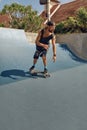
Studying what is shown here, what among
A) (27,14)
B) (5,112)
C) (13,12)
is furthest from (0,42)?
(13,12)

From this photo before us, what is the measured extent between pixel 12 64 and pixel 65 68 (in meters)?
2.03

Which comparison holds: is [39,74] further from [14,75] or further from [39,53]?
[14,75]

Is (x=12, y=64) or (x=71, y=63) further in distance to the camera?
(x=71, y=63)

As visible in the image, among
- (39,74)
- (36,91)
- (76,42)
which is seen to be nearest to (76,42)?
(76,42)

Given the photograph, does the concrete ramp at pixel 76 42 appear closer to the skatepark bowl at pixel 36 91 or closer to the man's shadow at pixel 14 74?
the skatepark bowl at pixel 36 91

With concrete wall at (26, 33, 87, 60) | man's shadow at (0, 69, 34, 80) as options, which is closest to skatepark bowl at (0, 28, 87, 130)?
man's shadow at (0, 69, 34, 80)

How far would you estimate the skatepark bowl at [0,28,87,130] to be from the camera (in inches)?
364

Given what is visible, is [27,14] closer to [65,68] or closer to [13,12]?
[13,12]

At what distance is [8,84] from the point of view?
972cm

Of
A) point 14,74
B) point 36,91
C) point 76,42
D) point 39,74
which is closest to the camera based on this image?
point 36,91

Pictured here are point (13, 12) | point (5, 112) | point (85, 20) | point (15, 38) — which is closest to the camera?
point (5, 112)

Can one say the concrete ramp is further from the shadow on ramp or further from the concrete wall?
the shadow on ramp

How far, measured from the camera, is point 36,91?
997cm

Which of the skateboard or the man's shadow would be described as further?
the skateboard
